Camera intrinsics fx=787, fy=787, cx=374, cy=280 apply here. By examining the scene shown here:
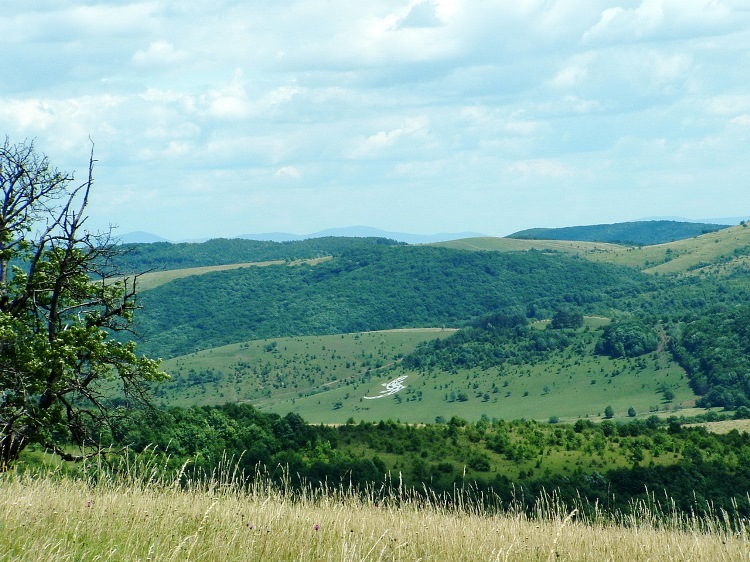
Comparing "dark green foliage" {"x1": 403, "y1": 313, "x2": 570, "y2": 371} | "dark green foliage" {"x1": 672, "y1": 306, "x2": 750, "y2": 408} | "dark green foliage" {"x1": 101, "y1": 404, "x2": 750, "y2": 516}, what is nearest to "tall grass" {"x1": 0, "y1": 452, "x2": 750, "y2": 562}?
"dark green foliage" {"x1": 101, "y1": 404, "x2": 750, "y2": 516}

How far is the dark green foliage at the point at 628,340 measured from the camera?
103m

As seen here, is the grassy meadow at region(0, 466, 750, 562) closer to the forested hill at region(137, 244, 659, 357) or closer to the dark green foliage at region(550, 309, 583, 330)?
the dark green foliage at region(550, 309, 583, 330)

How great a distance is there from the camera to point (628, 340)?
10438 cm

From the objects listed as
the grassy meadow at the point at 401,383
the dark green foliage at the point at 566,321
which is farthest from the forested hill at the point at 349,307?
the dark green foliage at the point at 566,321

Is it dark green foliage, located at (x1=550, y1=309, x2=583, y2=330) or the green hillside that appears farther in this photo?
dark green foliage, located at (x1=550, y1=309, x2=583, y2=330)

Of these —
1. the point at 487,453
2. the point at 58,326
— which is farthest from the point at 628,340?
the point at 58,326

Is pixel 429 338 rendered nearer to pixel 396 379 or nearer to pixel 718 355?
pixel 396 379

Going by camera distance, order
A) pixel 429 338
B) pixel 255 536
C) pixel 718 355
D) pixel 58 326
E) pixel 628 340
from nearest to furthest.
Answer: pixel 255 536
pixel 58 326
pixel 718 355
pixel 628 340
pixel 429 338

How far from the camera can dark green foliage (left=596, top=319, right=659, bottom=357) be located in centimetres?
10300

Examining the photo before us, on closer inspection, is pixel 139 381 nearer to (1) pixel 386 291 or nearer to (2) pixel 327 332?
(2) pixel 327 332

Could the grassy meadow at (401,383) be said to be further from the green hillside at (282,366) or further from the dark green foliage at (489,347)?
the dark green foliage at (489,347)

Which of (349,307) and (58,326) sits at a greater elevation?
(58,326)

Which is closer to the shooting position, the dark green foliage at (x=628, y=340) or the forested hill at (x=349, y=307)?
the dark green foliage at (x=628, y=340)

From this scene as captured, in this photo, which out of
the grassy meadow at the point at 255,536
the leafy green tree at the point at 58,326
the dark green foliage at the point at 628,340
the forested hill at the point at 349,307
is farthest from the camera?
the forested hill at the point at 349,307
